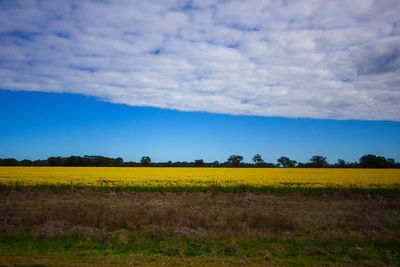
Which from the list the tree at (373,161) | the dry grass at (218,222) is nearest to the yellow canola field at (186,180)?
the dry grass at (218,222)

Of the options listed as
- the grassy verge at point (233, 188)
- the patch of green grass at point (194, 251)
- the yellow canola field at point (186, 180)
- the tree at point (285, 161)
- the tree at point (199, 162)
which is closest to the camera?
the patch of green grass at point (194, 251)

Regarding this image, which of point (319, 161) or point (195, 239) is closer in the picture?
point (195, 239)

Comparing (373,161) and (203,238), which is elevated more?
(373,161)

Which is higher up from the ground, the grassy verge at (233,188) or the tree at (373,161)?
the tree at (373,161)

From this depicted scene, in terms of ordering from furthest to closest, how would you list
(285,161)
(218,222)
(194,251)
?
(285,161)
(218,222)
(194,251)

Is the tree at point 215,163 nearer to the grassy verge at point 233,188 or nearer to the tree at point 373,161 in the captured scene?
the tree at point 373,161

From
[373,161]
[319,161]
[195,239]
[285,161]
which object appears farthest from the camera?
[285,161]

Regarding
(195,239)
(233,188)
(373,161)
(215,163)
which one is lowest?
(215,163)

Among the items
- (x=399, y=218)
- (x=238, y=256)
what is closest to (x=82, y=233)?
(x=238, y=256)

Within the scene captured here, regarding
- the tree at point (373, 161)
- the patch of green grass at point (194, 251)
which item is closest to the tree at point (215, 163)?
the tree at point (373, 161)

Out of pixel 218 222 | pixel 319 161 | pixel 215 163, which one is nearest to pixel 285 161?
pixel 319 161

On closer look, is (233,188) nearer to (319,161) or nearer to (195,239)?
(195,239)

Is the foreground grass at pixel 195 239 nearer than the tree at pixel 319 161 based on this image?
Yes

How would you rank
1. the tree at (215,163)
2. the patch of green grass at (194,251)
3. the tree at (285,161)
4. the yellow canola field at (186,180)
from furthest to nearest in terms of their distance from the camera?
the tree at (285,161), the tree at (215,163), the yellow canola field at (186,180), the patch of green grass at (194,251)
